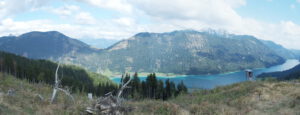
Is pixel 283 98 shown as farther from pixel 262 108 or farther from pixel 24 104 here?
pixel 24 104

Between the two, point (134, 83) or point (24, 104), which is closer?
point (24, 104)

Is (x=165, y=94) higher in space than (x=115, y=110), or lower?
lower

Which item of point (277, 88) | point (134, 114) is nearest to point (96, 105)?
point (134, 114)

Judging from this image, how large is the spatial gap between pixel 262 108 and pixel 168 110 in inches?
324

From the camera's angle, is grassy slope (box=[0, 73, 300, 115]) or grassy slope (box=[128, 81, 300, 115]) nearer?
grassy slope (box=[0, 73, 300, 115])

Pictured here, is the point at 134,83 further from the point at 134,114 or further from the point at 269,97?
the point at 134,114

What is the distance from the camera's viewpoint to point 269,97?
19.9 meters

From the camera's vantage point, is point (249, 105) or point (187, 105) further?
point (249, 105)

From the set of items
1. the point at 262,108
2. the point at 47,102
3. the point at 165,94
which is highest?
the point at 47,102

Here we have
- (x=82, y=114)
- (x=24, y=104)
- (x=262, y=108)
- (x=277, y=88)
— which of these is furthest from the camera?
(x=277, y=88)

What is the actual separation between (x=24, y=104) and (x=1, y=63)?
7574cm

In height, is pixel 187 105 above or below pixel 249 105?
above

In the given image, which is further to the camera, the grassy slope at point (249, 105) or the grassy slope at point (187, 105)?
the grassy slope at point (249, 105)

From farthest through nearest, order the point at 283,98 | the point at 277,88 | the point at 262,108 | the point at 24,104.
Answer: the point at 277,88, the point at 283,98, the point at 262,108, the point at 24,104
